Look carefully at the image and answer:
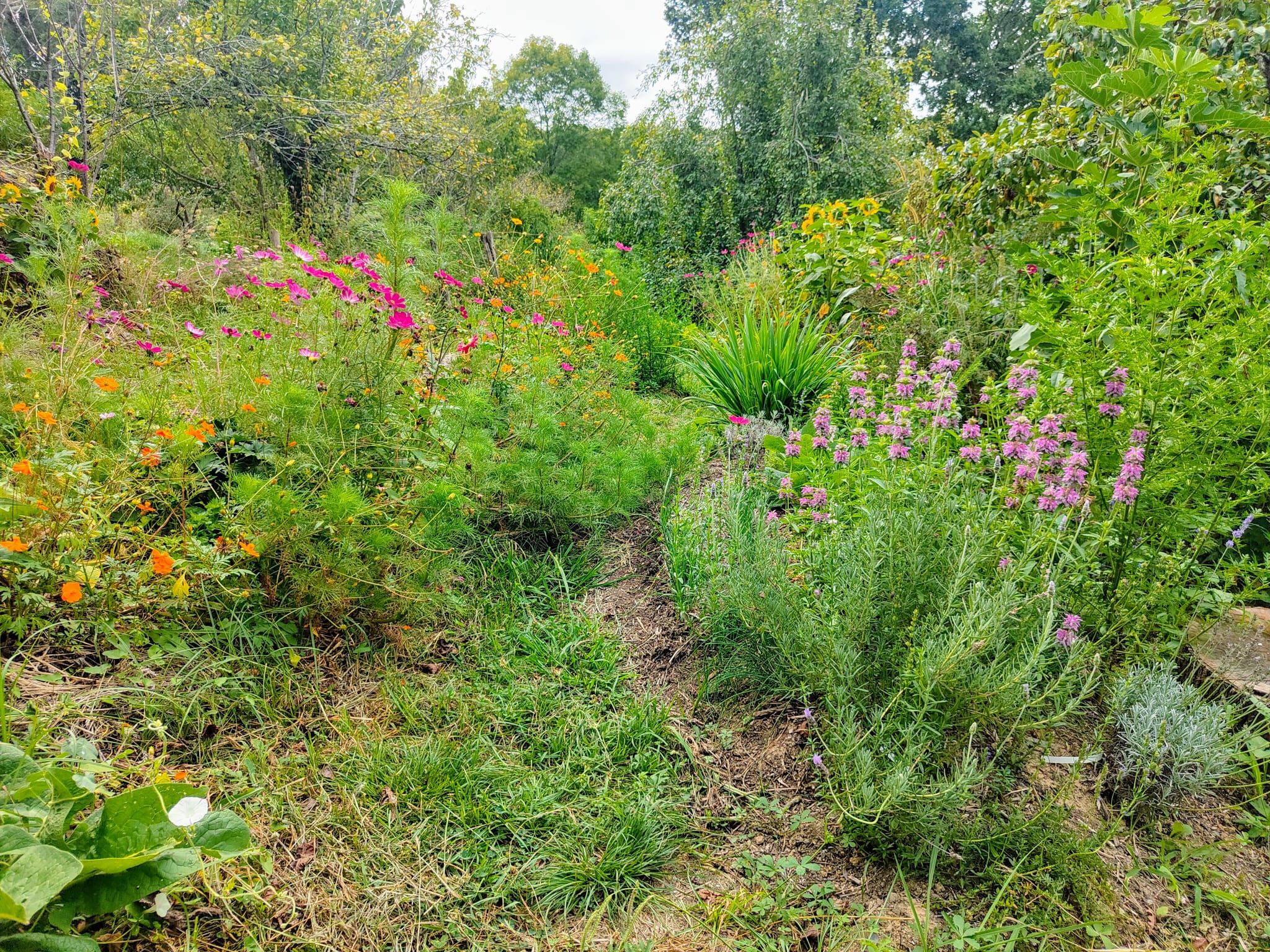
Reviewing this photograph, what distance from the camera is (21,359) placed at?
2.22 meters

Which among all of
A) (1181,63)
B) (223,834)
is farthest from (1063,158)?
(223,834)

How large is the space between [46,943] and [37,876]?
12cm

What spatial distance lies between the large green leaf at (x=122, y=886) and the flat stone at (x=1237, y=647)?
260cm

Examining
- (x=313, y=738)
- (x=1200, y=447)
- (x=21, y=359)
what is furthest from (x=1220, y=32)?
(x=21, y=359)

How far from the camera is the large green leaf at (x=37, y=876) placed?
0.86m

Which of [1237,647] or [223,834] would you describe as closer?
[223,834]

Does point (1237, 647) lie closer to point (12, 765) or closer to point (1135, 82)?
point (1135, 82)

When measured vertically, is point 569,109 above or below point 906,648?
above

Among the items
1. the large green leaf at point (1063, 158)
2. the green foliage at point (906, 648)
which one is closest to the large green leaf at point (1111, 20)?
the large green leaf at point (1063, 158)

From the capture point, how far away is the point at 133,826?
103cm

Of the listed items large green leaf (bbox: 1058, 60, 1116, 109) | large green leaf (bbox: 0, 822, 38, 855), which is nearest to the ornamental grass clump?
large green leaf (bbox: 1058, 60, 1116, 109)

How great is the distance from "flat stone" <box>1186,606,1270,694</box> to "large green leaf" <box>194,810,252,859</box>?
2.52 m

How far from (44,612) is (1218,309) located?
319 cm

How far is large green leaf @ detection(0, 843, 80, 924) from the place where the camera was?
2.82 ft
